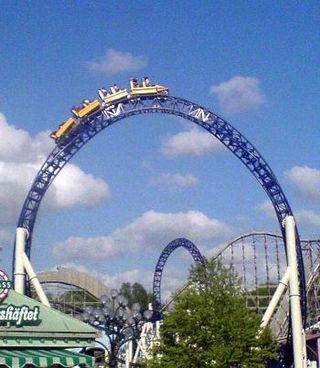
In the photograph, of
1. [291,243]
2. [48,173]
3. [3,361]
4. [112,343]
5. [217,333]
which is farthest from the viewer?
[48,173]

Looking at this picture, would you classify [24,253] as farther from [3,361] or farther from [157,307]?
[157,307]

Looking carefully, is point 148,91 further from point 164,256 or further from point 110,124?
point 164,256

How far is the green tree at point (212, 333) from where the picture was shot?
3169 centimetres

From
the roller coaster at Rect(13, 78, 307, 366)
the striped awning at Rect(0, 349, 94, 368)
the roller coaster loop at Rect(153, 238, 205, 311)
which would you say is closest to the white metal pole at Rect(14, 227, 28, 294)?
the roller coaster at Rect(13, 78, 307, 366)

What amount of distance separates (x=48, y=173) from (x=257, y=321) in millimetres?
15633

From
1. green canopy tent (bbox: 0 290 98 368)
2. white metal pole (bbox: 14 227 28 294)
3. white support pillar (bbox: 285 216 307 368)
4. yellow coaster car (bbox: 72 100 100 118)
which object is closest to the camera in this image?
green canopy tent (bbox: 0 290 98 368)

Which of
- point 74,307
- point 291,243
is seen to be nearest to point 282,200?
point 291,243

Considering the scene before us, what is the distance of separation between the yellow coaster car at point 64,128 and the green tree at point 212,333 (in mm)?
13525

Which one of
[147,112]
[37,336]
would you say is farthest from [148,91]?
[37,336]

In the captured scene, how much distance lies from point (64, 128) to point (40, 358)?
21284mm

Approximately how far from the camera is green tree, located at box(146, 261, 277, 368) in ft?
104

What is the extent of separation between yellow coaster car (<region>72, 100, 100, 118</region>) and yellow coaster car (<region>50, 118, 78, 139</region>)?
1.80ft

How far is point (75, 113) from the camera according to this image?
43.8 m

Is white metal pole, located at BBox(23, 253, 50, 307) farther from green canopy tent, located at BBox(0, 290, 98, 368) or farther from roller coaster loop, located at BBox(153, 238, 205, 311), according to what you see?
roller coaster loop, located at BBox(153, 238, 205, 311)
